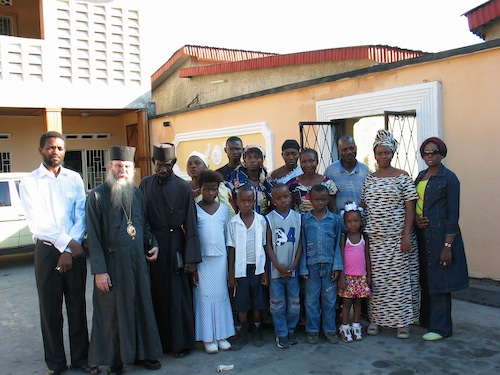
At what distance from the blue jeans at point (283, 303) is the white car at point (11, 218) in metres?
5.45

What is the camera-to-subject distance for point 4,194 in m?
8.22

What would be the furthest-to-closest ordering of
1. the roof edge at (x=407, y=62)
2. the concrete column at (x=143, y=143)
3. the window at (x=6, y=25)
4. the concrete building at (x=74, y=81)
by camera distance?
the window at (x=6, y=25) < the concrete column at (x=143, y=143) < the concrete building at (x=74, y=81) < the roof edge at (x=407, y=62)

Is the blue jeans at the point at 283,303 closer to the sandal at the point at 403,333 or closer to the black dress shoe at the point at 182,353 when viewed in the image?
the black dress shoe at the point at 182,353

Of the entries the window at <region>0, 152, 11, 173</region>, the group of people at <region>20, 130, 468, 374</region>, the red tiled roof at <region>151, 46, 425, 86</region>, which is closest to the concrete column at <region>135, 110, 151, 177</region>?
the red tiled roof at <region>151, 46, 425, 86</region>

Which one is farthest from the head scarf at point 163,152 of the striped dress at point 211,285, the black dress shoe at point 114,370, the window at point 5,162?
the window at point 5,162

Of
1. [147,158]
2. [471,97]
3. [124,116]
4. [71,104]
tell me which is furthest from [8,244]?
[471,97]

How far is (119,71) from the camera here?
1166cm

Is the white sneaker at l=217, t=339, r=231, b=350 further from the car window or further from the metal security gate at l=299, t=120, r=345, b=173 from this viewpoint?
the car window

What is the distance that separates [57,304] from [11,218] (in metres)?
4.86

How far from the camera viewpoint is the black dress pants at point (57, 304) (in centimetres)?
389

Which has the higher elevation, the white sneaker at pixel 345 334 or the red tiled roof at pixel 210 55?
the red tiled roof at pixel 210 55

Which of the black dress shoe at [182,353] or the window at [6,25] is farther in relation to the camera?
the window at [6,25]

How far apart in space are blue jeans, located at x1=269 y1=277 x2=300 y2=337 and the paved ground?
18 cm

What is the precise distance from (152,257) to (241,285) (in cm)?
85
